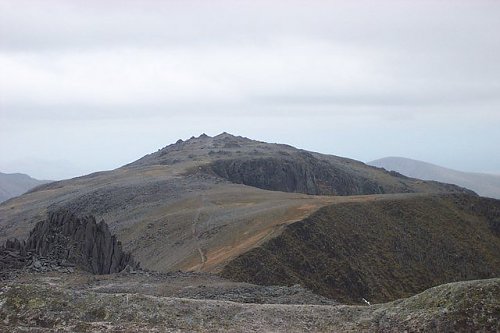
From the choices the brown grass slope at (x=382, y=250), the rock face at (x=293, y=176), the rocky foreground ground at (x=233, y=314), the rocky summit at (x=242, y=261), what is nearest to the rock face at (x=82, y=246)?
the rocky summit at (x=242, y=261)

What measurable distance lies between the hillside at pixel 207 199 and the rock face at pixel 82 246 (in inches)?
317

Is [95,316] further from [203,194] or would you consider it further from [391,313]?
[203,194]

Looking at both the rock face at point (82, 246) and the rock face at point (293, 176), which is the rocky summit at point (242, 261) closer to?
the rock face at point (82, 246)

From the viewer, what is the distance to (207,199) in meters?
83.2

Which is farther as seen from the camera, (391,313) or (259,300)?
Answer: (259,300)

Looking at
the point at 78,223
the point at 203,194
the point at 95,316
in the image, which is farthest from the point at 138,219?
the point at 95,316

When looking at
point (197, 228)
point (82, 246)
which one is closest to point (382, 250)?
point (197, 228)

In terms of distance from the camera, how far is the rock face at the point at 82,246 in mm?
43062

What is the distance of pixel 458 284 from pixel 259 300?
12.3 metres

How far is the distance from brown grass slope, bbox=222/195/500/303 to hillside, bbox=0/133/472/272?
2375 millimetres

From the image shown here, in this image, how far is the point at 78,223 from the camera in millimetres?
47250

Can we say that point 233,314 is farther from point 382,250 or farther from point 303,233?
point 382,250

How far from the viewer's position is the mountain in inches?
2047

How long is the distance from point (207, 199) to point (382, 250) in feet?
101
